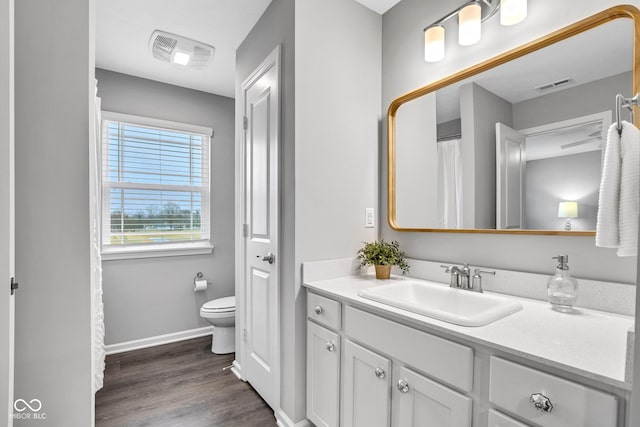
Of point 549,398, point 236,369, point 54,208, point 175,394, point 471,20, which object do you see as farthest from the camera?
point 236,369

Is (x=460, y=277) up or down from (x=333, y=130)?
down

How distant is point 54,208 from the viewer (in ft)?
3.90

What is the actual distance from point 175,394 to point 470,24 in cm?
277

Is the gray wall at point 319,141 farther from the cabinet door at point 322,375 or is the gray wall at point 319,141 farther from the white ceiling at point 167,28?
the white ceiling at point 167,28

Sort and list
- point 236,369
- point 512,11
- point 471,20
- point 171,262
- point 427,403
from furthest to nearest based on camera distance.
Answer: point 171,262 < point 236,369 < point 471,20 < point 512,11 < point 427,403

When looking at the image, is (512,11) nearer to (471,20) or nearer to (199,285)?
(471,20)

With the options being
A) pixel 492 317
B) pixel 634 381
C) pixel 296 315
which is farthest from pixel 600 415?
pixel 296 315

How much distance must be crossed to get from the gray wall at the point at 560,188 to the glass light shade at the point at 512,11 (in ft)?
2.08

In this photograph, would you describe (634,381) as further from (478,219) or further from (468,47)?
(468,47)

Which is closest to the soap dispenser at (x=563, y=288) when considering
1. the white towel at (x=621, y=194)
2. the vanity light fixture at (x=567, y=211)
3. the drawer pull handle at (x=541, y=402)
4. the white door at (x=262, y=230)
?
the vanity light fixture at (x=567, y=211)

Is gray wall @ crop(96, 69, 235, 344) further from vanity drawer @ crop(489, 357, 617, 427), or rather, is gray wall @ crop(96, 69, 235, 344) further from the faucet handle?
vanity drawer @ crop(489, 357, 617, 427)

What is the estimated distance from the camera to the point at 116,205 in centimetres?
274
